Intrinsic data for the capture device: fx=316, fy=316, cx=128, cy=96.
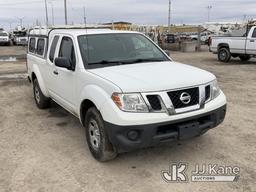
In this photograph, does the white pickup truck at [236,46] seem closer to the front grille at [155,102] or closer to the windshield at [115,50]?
the windshield at [115,50]

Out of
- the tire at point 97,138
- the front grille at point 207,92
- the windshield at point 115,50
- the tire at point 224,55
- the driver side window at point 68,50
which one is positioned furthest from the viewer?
the tire at point 224,55

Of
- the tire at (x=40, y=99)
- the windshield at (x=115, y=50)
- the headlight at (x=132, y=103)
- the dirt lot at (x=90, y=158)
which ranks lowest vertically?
the dirt lot at (x=90, y=158)

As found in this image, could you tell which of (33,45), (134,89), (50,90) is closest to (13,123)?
(50,90)

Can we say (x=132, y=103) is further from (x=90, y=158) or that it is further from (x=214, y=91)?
(x=214, y=91)

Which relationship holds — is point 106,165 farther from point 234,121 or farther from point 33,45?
point 33,45

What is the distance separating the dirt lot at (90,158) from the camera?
12.3 ft

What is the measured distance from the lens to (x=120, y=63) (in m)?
4.80

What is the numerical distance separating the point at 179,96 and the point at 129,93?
627 mm

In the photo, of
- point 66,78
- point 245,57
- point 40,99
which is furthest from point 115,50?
point 245,57

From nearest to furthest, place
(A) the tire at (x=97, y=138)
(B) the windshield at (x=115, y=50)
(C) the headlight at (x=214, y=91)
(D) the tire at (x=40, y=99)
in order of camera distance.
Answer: (A) the tire at (x=97, y=138), (C) the headlight at (x=214, y=91), (B) the windshield at (x=115, y=50), (D) the tire at (x=40, y=99)

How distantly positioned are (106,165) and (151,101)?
1142 mm

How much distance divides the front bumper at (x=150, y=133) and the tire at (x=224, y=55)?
13.6 m

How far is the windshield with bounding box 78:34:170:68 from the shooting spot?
4812 millimetres

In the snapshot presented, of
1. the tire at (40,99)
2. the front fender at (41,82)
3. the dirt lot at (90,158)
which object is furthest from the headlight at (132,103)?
the tire at (40,99)
